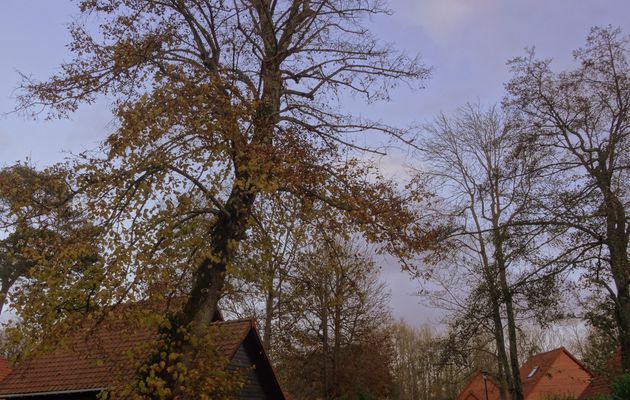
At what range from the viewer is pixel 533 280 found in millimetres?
16359

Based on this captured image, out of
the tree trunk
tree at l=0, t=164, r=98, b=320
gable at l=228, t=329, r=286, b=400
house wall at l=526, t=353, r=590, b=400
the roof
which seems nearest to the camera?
tree at l=0, t=164, r=98, b=320

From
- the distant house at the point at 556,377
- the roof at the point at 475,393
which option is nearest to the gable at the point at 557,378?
the distant house at the point at 556,377

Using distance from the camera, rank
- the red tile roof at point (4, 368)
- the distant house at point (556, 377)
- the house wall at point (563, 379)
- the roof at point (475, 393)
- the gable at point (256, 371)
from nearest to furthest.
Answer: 1. the gable at point (256, 371)
2. the red tile roof at point (4, 368)
3. the distant house at point (556, 377)
4. the house wall at point (563, 379)
5. the roof at point (475, 393)

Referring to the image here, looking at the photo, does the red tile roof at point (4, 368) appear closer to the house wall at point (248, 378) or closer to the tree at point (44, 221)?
the house wall at point (248, 378)

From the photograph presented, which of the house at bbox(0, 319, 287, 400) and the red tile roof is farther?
the red tile roof

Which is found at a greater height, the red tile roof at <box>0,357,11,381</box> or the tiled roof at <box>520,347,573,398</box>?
the tiled roof at <box>520,347,573,398</box>

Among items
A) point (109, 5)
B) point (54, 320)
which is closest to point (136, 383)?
point (54, 320)

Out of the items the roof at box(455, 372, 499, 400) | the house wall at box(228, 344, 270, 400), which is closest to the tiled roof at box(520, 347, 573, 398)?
the roof at box(455, 372, 499, 400)

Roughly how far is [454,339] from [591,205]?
6.10 metres

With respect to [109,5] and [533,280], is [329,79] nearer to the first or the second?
[109,5]

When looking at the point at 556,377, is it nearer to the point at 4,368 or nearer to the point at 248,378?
the point at 248,378

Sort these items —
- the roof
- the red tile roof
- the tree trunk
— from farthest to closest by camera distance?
the roof < the red tile roof < the tree trunk

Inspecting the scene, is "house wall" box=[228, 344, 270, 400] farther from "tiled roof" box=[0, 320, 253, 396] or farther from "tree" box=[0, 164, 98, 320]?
"tree" box=[0, 164, 98, 320]

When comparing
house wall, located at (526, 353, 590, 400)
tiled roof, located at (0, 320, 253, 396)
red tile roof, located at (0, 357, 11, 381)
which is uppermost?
house wall, located at (526, 353, 590, 400)
